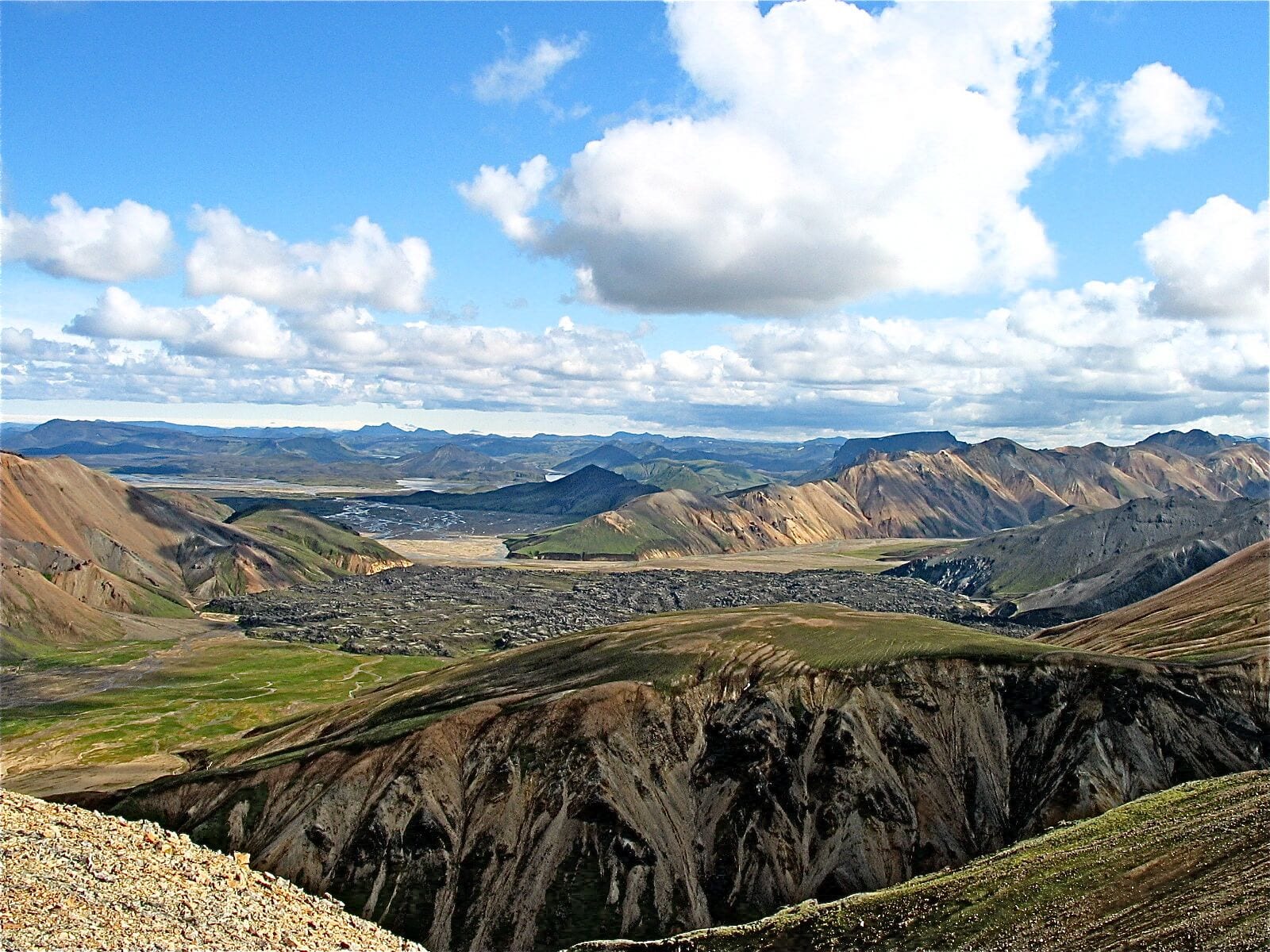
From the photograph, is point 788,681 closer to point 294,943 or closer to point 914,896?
point 914,896

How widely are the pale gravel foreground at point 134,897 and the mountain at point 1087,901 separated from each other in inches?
743

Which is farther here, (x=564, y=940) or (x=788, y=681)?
(x=788, y=681)

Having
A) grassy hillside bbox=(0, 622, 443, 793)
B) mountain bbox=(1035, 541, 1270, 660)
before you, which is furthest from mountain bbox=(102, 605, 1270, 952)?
grassy hillside bbox=(0, 622, 443, 793)

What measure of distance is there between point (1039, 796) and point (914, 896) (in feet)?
102

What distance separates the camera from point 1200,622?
10994cm

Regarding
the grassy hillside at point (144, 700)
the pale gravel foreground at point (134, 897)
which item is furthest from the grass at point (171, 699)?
the pale gravel foreground at point (134, 897)

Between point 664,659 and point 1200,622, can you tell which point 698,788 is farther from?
point 1200,622

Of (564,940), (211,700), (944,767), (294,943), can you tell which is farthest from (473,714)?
(211,700)

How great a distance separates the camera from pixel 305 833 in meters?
78.7

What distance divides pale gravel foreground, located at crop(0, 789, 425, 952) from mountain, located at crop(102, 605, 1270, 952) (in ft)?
53.0

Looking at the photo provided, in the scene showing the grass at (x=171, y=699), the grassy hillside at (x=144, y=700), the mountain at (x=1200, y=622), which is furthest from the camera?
the grass at (x=171, y=699)

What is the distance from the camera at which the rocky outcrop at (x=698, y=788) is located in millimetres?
76062

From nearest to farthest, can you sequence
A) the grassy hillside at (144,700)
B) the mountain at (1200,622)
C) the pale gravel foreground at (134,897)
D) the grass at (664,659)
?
the pale gravel foreground at (134,897) → the grass at (664,659) → the mountain at (1200,622) → the grassy hillside at (144,700)

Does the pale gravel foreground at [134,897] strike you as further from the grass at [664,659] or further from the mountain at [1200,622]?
the mountain at [1200,622]
